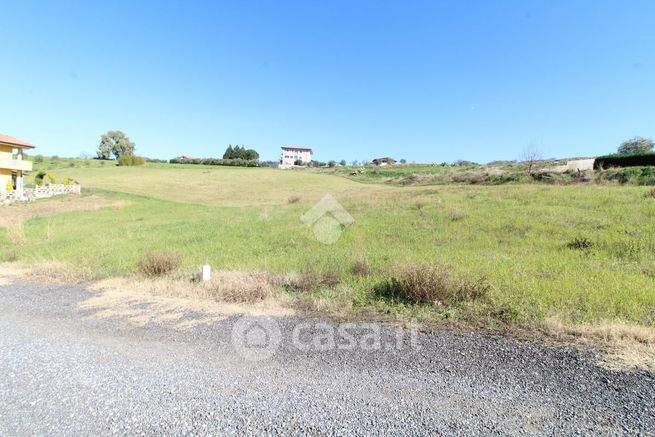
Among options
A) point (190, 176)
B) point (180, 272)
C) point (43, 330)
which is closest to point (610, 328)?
point (43, 330)

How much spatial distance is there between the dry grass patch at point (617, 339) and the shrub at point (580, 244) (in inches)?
210

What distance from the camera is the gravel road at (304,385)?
9.05 feet

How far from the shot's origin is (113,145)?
364 feet

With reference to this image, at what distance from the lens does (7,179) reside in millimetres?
33906

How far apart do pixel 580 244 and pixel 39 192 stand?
144 feet

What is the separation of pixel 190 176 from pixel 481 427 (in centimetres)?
6544

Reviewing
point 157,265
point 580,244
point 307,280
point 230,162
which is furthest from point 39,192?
point 230,162

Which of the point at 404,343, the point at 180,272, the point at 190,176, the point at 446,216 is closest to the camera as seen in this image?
the point at 404,343

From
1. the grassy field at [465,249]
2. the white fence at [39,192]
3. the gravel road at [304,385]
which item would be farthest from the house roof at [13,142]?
the gravel road at [304,385]

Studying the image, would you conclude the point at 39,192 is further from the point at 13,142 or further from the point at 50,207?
the point at 50,207

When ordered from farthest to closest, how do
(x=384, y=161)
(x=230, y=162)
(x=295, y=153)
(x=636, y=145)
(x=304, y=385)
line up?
(x=295, y=153), (x=384, y=161), (x=230, y=162), (x=636, y=145), (x=304, y=385)

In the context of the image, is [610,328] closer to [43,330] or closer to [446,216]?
[43,330]

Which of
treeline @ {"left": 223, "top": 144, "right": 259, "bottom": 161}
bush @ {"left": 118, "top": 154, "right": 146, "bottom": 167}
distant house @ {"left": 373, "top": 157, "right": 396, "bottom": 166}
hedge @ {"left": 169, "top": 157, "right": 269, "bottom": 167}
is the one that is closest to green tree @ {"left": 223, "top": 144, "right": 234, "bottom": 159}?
treeline @ {"left": 223, "top": 144, "right": 259, "bottom": 161}

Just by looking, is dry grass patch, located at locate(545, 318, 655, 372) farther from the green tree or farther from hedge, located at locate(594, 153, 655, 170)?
the green tree
